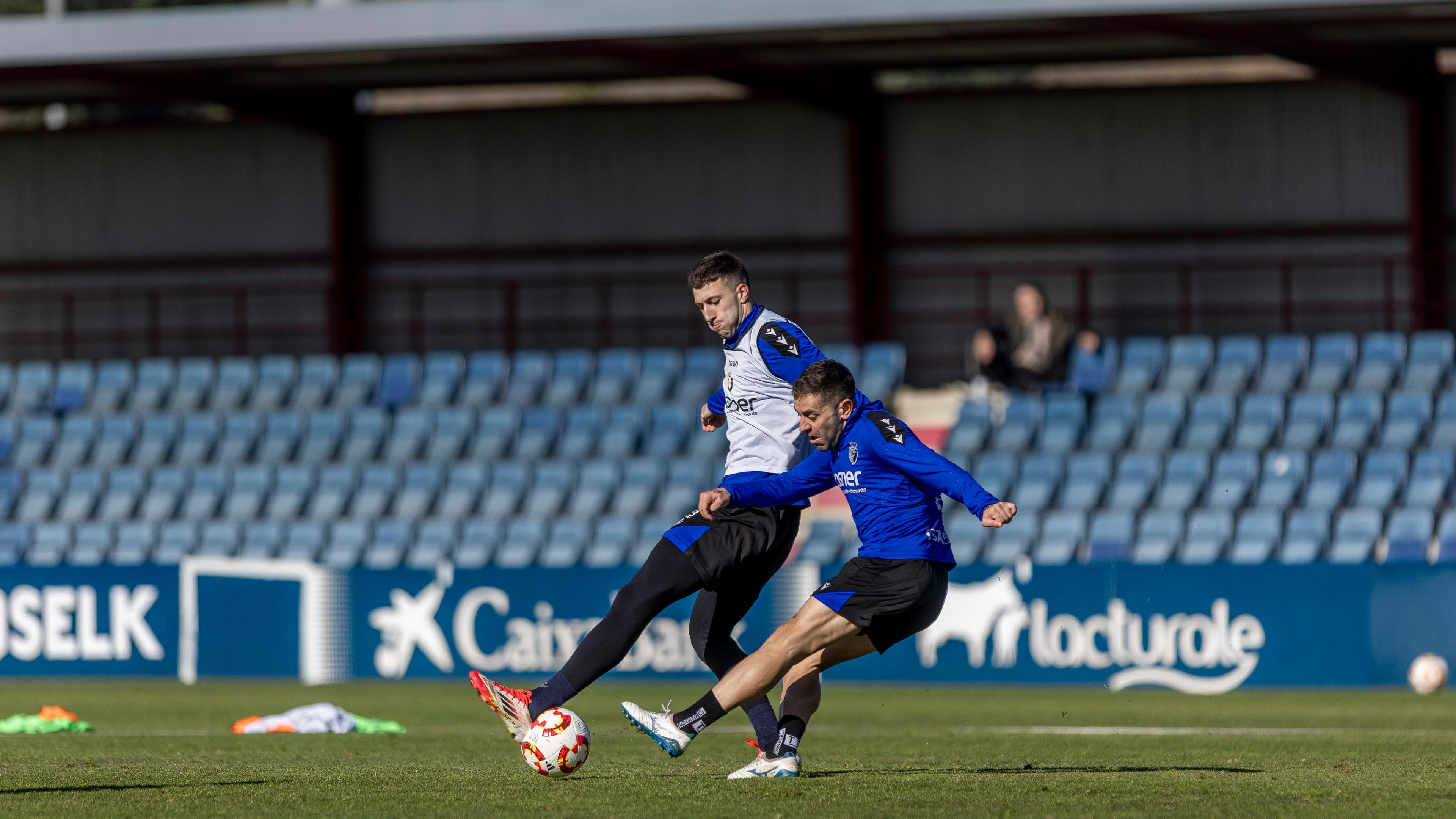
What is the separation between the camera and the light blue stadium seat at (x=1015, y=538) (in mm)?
17656

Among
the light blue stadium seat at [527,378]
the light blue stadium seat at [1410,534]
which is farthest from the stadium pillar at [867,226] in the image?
the light blue stadium seat at [1410,534]

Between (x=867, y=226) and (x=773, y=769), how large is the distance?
15.9m

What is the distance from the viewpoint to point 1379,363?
1927 cm

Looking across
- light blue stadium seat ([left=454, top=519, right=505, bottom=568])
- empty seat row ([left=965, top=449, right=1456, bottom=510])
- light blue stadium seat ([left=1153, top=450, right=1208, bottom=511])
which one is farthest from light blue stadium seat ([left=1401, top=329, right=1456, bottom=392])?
light blue stadium seat ([left=454, top=519, right=505, bottom=568])

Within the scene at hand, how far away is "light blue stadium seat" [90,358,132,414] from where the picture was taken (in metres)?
22.9

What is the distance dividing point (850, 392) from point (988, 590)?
28.3 feet

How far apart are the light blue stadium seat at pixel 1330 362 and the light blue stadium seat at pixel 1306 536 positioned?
95.2 inches

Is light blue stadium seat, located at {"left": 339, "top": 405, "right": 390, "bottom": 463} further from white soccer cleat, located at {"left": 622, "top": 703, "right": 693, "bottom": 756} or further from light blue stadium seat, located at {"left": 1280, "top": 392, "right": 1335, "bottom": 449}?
white soccer cleat, located at {"left": 622, "top": 703, "right": 693, "bottom": 756}

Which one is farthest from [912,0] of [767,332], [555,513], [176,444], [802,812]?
[802,812]

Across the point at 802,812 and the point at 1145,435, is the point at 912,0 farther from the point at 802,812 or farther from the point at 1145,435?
the point at 802,812

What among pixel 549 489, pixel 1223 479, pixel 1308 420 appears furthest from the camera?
pixel 549 489

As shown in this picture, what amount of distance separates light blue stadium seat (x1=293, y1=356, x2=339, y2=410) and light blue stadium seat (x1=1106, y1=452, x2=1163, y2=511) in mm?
9039

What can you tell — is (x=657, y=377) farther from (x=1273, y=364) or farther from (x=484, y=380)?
(x=1273, y=364)

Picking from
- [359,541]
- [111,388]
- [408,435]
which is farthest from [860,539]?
[111,388]
